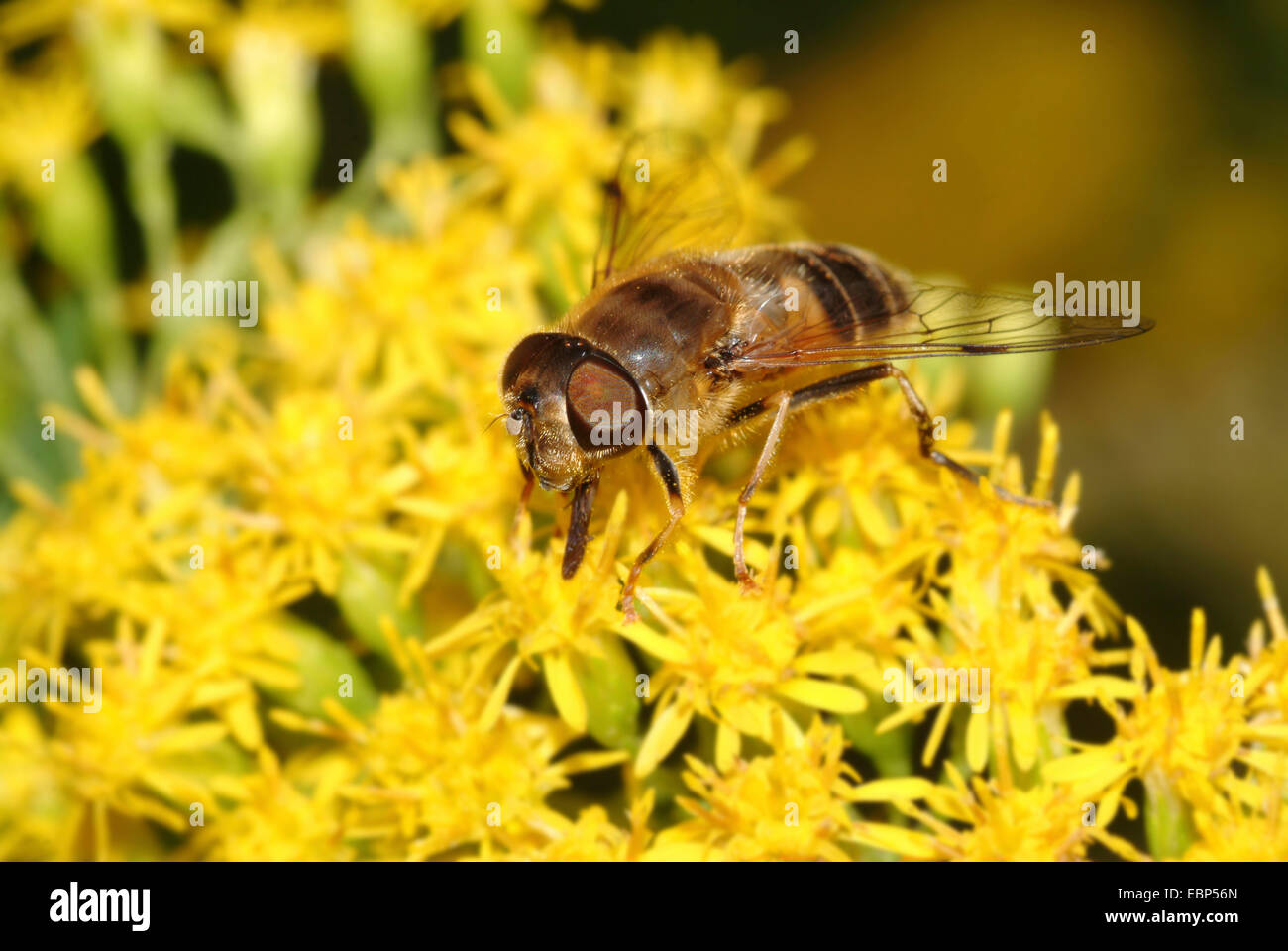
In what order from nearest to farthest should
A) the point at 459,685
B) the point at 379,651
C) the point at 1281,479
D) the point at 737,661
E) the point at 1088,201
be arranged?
1. the point at 737,661
2. the point at 459,685
3. the point at 379,651
4. the point at 1281,479
5. the point at 1088,201

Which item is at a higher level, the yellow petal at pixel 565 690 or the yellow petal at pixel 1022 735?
the yellow petal at pixel 565 690

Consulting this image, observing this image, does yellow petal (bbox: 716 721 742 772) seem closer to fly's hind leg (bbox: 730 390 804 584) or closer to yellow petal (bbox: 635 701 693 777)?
yellow petal (bbox: 635 701 693 777)

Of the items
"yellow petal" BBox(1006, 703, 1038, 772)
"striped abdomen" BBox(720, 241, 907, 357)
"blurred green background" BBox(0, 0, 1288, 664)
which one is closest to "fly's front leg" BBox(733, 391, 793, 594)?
"striped abdomen" BBox(720, 241, 907, 357)

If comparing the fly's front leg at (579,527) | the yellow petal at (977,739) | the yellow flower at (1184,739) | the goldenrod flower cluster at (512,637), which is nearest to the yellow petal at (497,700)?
the goldenrod flower cluster at (512,637)

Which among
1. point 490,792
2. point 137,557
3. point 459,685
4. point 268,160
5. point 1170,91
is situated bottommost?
point 490,792

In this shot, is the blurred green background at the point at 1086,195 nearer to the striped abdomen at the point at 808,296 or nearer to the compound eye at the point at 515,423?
the striped abdomen at the point at 808,296

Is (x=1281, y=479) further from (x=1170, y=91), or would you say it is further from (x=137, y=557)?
(x=137, y=557)

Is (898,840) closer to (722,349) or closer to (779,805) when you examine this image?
(779,805)

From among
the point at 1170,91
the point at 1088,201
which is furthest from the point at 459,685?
the point at 1170,91
